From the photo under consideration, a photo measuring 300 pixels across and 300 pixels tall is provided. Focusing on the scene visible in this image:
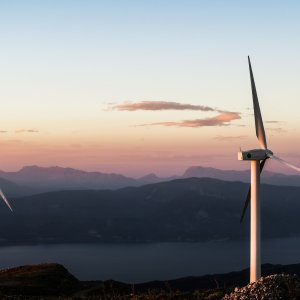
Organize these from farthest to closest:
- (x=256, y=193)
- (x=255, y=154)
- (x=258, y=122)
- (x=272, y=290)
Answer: (x=258, y=122), (x=255, y=154), (x=256, y=193), (x=272, y=290)

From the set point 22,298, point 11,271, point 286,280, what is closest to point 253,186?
point 286,280

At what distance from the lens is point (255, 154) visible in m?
54.0

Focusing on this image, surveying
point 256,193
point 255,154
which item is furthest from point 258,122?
point 256,193

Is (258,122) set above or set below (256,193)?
above

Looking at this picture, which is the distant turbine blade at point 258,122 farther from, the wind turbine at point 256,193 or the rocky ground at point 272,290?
the rocky ground at point 272,290

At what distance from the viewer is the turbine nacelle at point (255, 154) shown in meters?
53.9

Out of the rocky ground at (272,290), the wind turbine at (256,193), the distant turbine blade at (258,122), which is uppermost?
the distant turbine blade at (258,122)

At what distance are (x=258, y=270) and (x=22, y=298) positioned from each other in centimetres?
2644

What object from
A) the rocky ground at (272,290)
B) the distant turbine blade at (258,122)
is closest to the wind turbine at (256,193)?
the distant turbine blade at (258,122)

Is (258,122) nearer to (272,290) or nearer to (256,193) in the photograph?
(256,193)

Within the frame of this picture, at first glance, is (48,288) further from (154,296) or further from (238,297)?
(238,297)

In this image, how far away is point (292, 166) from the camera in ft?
160

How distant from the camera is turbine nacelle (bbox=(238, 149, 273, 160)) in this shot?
5388 cm

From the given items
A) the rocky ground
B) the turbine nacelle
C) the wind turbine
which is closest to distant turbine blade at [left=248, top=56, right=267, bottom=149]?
the wind turbine
